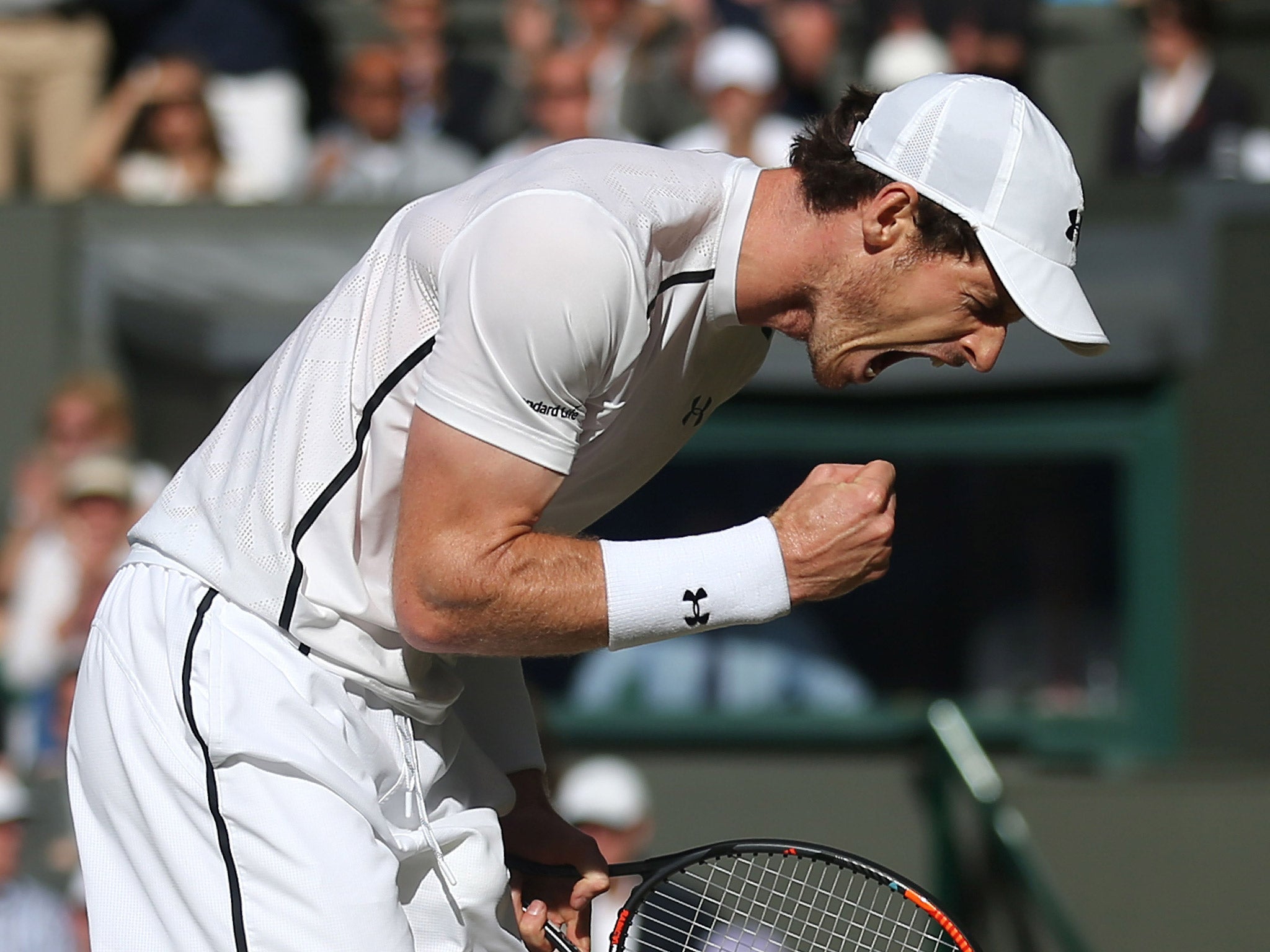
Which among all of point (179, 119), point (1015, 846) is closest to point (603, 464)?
point (1015, 846)

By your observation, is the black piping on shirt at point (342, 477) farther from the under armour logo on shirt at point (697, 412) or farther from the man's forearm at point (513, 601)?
the under armour logo on shirt at point (697, 412)

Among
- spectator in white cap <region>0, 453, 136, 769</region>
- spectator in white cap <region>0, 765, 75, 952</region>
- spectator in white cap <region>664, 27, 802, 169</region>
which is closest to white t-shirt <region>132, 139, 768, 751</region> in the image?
spectator in white cap <region>0, 765, 75, 952</region>

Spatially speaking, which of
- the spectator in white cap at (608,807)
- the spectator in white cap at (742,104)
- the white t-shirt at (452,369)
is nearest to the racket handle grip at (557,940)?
the white t-shirt at (452,369)

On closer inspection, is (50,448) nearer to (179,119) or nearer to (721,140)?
(179,119)

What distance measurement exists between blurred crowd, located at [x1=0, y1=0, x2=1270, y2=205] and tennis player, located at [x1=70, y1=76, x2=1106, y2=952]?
454 centimetres

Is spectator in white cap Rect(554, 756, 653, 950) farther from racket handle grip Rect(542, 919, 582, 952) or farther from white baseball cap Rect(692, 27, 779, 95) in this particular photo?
white baseball cap Rect(692, 27, 779, 95)

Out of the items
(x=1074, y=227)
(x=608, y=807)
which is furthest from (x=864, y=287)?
(x=608, y=807)

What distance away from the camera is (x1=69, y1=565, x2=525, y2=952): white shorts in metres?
2.50

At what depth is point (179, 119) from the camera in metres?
7.65

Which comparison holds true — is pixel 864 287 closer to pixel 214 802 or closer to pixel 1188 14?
pixel 214 802

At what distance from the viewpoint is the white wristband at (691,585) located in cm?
251

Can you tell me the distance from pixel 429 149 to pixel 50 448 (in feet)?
7.02

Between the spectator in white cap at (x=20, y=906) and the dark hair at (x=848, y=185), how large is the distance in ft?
12.2

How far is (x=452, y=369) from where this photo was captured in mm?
2420
